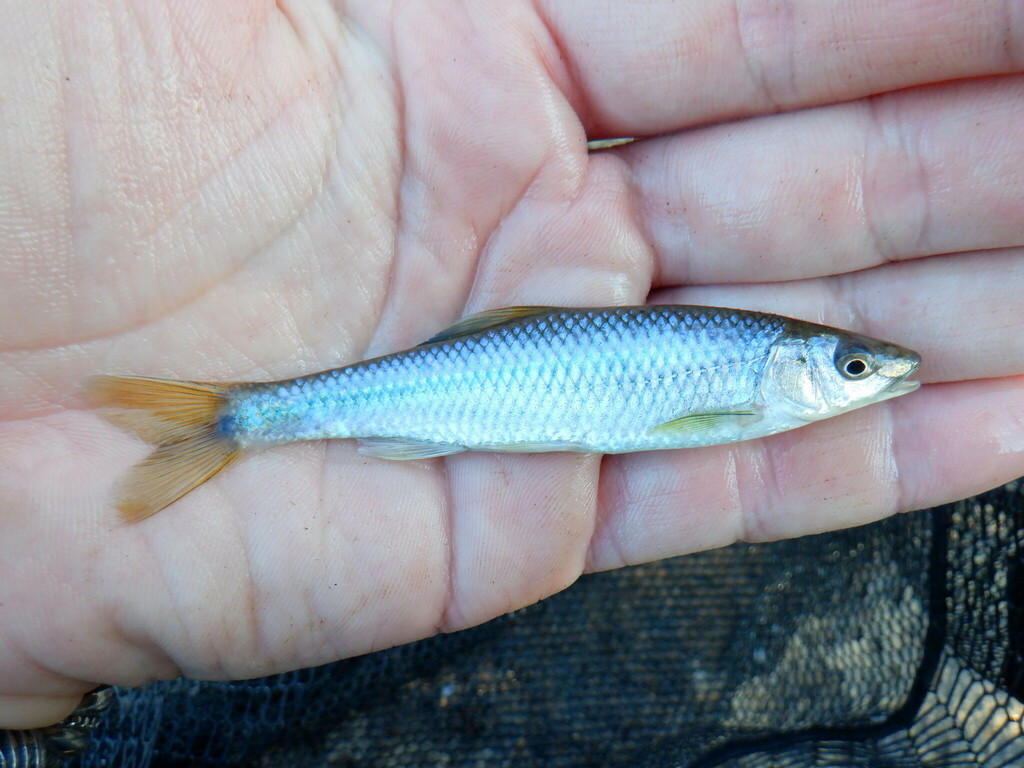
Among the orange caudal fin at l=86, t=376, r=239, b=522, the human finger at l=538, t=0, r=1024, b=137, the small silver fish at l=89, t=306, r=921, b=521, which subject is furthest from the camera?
the small silver fish at l=89, t=306, r=921, b=521

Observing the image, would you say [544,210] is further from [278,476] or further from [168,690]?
[168,690]

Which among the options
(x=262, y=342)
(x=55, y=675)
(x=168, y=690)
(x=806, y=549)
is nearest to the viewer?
(x=55, y=675)

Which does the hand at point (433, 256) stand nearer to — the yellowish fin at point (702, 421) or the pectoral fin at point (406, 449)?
the pectoral fin at point (406, 449)

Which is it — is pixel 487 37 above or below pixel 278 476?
above

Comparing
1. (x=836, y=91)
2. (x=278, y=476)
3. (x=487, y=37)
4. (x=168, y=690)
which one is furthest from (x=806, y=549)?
(x=168, y=690)

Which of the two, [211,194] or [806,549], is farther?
[806,549]

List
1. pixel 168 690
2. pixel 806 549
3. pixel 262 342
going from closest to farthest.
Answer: pixel 262 342
pixel 168 690
pixel 806 549

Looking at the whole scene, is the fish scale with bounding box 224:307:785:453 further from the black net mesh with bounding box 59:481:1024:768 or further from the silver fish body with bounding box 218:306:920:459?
the black net mesh with bounding box 59:481:1024:768

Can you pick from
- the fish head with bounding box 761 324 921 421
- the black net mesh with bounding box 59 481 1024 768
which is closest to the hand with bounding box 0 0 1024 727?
the fish head with bounding box 761 324 921 421
